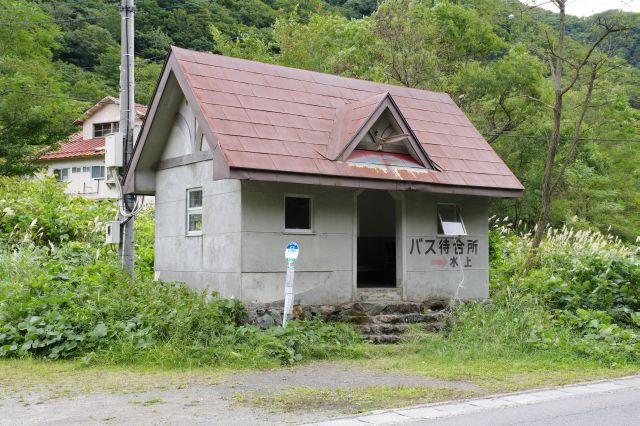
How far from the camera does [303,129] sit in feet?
46.2

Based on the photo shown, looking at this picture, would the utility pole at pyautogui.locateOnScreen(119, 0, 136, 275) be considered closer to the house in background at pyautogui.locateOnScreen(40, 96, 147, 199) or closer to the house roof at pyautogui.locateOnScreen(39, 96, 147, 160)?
the house roof at pyautogui.locateOnScreen(39, 96, 147, 160)

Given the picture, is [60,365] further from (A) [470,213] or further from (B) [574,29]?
(B) [574,29]

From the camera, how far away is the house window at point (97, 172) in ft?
138

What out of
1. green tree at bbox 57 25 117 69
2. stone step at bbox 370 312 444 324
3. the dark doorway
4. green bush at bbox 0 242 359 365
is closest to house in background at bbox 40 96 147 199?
green tree at bbox 57 25 117 69

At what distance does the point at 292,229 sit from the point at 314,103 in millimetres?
3096

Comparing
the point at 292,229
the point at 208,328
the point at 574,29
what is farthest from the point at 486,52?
the point at 208,328

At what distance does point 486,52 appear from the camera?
129ft

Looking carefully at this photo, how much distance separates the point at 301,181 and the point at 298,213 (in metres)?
1.13

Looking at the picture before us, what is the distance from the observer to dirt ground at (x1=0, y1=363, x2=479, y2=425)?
7719 millimetres

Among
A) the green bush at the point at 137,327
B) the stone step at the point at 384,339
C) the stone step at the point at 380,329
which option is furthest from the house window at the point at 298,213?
the stone step at the point at 384,339

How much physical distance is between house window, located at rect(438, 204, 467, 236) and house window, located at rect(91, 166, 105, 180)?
30.7 m

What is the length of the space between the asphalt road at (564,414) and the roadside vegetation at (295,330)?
1.20m

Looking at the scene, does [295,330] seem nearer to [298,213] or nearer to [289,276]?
[289,276]

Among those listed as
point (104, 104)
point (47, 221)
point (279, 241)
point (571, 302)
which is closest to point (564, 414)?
point (279, 241)
